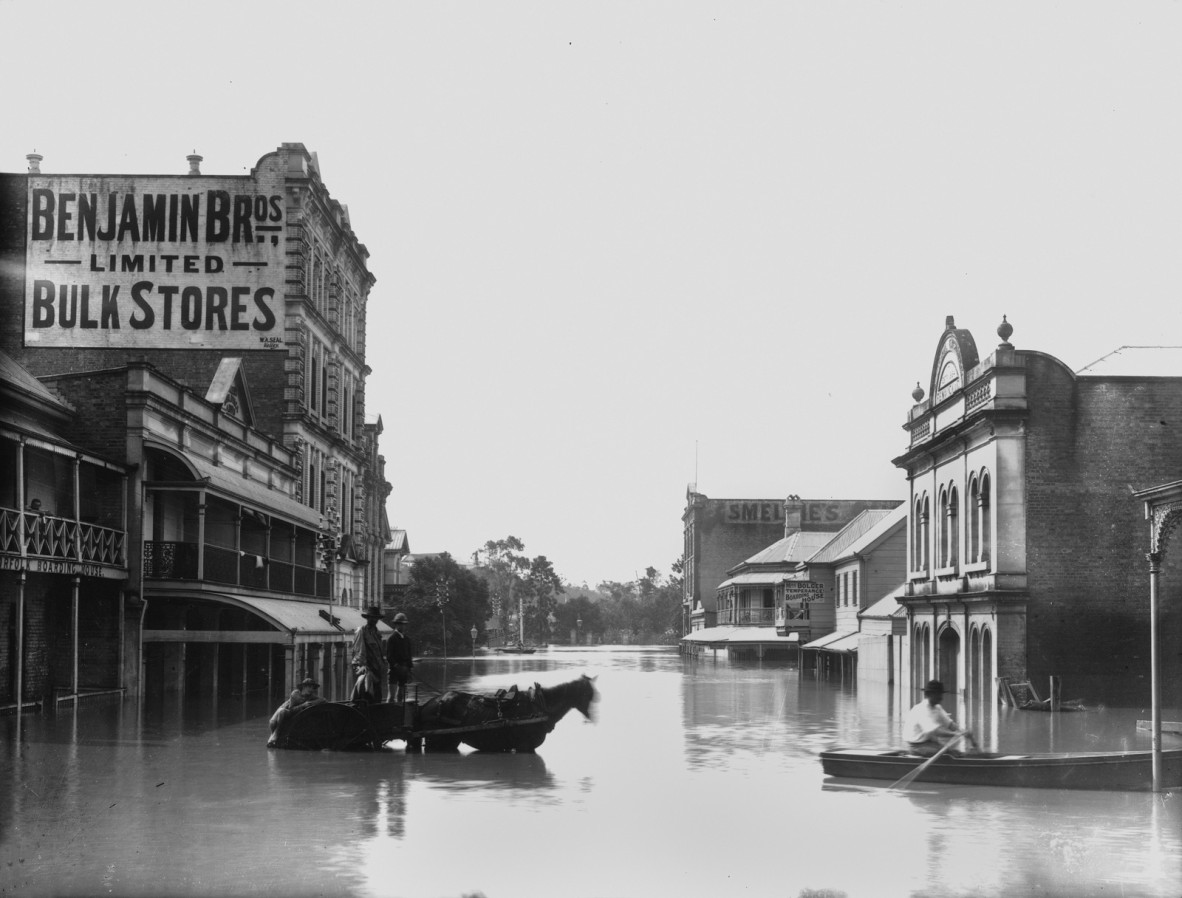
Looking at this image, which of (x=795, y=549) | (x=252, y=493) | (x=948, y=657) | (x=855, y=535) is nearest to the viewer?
(x=252, y=493)

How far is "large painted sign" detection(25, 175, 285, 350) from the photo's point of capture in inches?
681

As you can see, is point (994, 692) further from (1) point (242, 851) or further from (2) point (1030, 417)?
(1) point (242, 851)

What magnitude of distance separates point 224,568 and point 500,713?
16.0m

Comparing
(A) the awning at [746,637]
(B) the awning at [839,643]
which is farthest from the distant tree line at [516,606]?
(B) the awning at [839,643]

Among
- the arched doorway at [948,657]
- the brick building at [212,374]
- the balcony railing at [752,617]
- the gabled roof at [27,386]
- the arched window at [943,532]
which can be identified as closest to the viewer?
the brick building at [212,374]

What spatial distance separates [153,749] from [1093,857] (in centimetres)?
1525

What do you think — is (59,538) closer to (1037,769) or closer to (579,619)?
(1037,769)

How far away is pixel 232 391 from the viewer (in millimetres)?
40406

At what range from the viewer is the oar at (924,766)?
17.4 metres

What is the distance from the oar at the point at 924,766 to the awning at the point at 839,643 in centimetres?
3691

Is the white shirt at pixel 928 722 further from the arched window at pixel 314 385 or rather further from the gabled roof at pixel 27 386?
the arched window at pixel 314 385

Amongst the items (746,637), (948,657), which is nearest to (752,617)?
(746,637)

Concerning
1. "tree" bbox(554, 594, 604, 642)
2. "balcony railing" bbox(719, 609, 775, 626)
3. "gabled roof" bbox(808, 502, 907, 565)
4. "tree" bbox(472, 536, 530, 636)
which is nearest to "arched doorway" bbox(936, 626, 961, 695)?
"gabled roof" bbox(808, 502, 907, 565)

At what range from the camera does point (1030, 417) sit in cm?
3581
